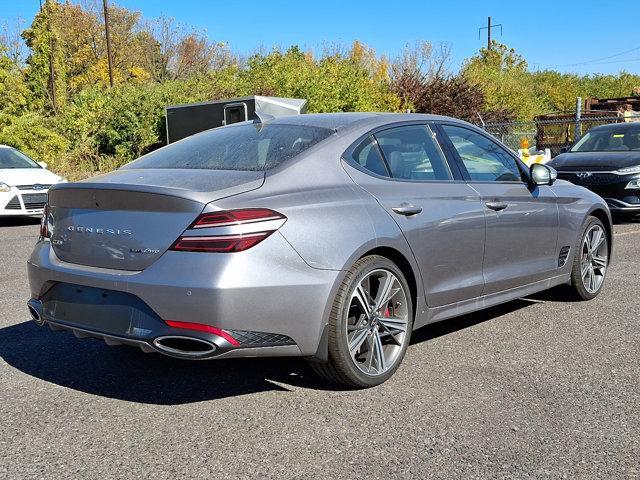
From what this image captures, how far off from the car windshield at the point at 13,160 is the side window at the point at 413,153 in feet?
35.3

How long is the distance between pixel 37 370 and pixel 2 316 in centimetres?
159

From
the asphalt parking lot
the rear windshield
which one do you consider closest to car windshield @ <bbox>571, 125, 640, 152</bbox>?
the asphalt parking lot

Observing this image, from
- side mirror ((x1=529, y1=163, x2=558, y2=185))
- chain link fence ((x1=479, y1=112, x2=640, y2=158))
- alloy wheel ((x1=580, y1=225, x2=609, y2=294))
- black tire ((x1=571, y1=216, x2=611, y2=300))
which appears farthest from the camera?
chain link fence ((x1=479, y1=112, x2=640, y2=158))

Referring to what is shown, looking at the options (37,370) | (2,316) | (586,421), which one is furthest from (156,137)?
(586,421)

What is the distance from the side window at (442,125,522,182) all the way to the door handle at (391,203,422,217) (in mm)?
829

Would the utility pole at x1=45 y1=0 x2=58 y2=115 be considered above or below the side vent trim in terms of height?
A: above

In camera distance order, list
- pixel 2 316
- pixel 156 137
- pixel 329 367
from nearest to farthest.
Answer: pixel 329 367 < pixel 2 316 < pixel 156 137

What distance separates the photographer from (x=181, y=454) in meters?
3.17

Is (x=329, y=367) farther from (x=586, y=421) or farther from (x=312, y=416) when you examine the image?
(x=586, y=421)

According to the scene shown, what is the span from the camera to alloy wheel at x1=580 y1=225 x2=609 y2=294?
19.9 feet

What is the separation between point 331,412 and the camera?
3658 mm

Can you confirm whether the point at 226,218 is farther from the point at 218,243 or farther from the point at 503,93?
the point at 503,93

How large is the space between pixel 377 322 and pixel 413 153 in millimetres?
1144

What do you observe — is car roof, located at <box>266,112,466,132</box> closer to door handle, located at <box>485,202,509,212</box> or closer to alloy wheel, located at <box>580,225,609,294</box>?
door handle, located at <box>485,202,509,212</box>
